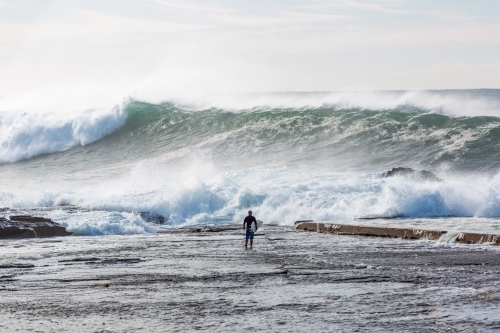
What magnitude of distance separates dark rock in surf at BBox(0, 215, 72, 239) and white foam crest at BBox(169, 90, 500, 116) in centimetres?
2269

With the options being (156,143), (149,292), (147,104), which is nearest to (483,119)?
(156,143)

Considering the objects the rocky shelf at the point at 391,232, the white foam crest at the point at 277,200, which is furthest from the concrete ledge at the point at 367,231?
the white foam crest at the point at 277,200

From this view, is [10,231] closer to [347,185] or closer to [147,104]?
[347,185]

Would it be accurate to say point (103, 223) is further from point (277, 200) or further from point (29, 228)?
point (277, 200)

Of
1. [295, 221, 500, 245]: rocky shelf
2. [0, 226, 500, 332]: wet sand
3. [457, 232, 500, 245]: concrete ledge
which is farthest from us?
[295, 221, 500, 245]: rocky shelf

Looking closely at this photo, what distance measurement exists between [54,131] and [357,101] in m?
17.3

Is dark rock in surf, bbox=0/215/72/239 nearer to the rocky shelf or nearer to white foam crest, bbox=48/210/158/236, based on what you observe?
white foam crest, bbox=48/210/158/236

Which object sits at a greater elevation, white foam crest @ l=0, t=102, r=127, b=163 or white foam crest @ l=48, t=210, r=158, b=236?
white foam crest @ l=0, t=102, r=127, b=163

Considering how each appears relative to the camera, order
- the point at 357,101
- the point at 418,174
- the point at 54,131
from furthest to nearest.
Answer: the point at 54,131 → the point at 357,101 → the point at 418,174

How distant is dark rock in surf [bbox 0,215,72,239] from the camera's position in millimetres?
18203

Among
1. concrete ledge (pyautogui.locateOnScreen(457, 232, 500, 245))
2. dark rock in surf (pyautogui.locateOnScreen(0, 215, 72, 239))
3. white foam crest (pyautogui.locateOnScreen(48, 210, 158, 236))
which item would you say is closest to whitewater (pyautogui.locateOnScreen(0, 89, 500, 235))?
white foam crest (pyautogui.locateOnScreen(48, 210, 158, 236))

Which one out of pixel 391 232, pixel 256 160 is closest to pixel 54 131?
pixel 256 160

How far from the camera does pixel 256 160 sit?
35.3 metres

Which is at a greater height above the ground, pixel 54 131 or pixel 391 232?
pixel 54 131
